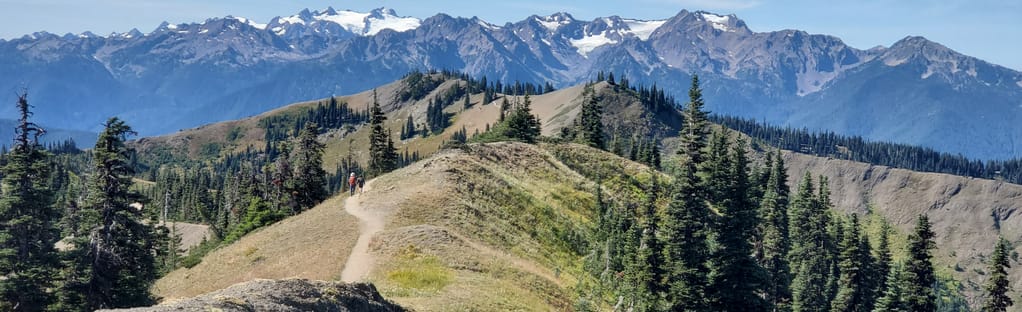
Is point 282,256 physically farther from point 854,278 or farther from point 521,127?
point 521,127

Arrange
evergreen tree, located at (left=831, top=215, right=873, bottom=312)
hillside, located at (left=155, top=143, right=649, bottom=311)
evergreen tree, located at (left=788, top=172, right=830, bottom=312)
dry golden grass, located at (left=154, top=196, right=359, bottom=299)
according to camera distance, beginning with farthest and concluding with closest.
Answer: evergreen tree, located at (left=788, top=172, right=830, bottom=312) < evergreen tree, located at (left=831, top=215, right=873, bottom=312) < dry golden grass, located at (left=154, top=196, right=359, bottom=299) < hillside, located at (left=155, top=143, right=649, bottom=311)

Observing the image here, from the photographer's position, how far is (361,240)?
5075 cm

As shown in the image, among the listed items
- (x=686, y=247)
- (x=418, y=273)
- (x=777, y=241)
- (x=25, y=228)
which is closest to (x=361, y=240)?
(x=418, y=273)

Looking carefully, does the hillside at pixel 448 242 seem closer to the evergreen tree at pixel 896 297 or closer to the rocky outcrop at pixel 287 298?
the rocky outcrop at pixel 287 298

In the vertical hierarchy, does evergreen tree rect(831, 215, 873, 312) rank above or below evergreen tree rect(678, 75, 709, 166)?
below

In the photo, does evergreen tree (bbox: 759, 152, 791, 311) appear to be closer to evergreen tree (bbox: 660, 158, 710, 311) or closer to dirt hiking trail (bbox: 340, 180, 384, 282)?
evergreen tree (bbox: 660, 158, 710, 311)

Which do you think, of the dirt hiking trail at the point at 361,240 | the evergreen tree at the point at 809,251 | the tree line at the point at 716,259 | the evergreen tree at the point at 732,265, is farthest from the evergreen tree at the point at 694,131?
the evergreen tree at the point at 809,251

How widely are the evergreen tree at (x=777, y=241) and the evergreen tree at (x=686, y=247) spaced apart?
22.7 metres

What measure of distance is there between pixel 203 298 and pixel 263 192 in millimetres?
87127

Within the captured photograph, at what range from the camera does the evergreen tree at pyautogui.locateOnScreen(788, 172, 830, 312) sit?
74500 millimetres

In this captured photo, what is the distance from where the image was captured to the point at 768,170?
103062 mm

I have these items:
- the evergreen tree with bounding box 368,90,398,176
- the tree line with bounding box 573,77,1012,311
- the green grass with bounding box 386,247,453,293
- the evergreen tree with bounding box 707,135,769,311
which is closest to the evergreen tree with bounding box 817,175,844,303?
the tree line with bounding box 573,77,1012,311

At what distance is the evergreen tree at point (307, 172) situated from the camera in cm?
8650

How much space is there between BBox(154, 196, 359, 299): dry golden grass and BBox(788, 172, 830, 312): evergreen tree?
47162mm
